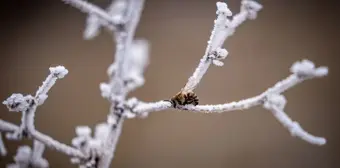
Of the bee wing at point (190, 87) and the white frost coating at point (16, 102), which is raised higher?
the bee wing at point (190, 87)

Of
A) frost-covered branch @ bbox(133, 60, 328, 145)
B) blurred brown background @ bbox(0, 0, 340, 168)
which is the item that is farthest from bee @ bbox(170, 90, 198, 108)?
blurred brown background @ bbox(0, 0, 340, 168)

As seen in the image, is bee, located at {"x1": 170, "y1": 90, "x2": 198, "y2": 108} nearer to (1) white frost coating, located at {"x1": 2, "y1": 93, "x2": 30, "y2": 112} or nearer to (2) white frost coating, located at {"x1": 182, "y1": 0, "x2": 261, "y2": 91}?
Answer: (2) white frost coating, located at {"x1": 182, "y1": 0, "x2": 261, "y2": 91}

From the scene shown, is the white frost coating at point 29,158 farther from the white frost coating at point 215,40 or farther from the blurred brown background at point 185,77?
the blurred brown background at point 185,77

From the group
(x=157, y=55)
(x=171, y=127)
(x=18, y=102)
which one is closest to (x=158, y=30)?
(x=157, y=55)

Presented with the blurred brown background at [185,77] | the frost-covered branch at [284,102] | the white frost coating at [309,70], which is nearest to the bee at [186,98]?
the frost-covered branch at [284,102]

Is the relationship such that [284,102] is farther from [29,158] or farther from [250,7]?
[29,158]

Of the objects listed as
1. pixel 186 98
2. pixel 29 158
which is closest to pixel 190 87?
pixel 186 98

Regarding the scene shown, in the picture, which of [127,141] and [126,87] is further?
[127,141]

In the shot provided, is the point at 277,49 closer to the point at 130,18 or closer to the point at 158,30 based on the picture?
the point at 158,30
